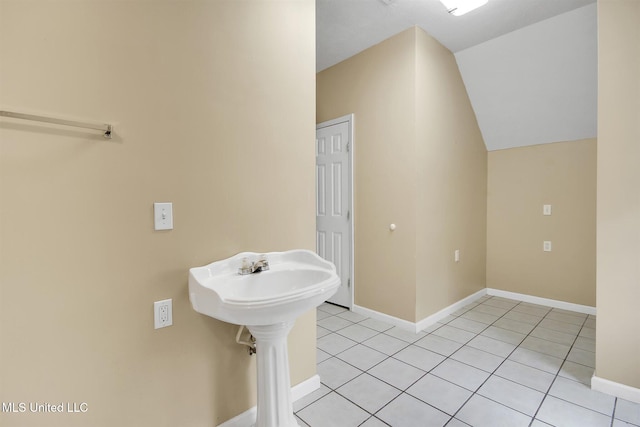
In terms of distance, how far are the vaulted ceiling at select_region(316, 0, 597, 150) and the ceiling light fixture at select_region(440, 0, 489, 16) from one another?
97 mm

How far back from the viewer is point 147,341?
1.28 metres

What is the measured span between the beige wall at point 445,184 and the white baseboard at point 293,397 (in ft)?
4.06

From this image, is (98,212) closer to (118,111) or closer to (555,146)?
(118,111)

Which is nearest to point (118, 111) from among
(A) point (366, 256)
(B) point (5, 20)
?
(B) point (5, 20)

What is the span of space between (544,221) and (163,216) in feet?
12.4

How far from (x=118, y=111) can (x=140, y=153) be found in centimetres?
17

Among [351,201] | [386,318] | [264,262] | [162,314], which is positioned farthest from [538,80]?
[162,314]

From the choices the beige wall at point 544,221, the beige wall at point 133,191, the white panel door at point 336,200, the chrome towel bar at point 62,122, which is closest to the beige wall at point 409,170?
the white panel door at point 336,200

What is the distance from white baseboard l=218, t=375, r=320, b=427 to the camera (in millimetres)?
1527

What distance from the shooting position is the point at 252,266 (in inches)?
59.2

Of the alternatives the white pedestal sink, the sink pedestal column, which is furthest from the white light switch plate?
the sink pedestal column

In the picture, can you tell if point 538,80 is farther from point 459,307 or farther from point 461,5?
point 459,307

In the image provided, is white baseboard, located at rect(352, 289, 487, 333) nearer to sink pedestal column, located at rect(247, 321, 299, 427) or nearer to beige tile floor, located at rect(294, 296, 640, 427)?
beige tile floor, located at rect(294, 296, 640, 427)

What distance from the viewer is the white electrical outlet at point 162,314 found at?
51.2 inches
